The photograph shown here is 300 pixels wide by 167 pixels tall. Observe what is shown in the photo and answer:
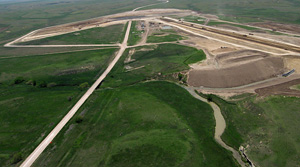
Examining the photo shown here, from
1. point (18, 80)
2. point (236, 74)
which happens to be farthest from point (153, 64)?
point (18, 80)

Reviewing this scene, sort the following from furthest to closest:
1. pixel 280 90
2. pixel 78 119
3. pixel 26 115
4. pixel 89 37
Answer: pixel 89 37 → pixel 280 90 → pixel 26 115 → pixel 78 119

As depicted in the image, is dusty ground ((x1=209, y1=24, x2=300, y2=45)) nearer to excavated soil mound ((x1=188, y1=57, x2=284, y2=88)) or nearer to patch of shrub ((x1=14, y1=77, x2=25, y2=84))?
excavated soil mound ((x1=188, y1=57, x2=284, y2=88))

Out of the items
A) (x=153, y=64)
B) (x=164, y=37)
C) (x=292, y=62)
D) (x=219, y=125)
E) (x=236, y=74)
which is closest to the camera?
(x=219, y=125)

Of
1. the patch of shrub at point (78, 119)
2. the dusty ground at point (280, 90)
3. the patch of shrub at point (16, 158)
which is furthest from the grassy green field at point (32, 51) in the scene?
the dusty ground at point (280, 90)

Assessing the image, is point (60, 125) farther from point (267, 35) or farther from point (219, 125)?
point (267, 35)

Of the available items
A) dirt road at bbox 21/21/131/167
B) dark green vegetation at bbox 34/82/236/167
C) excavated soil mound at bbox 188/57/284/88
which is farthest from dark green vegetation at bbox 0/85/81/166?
excavated soil mound at bbox 188/57/284/88

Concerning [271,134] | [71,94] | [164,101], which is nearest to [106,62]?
[71,94]
